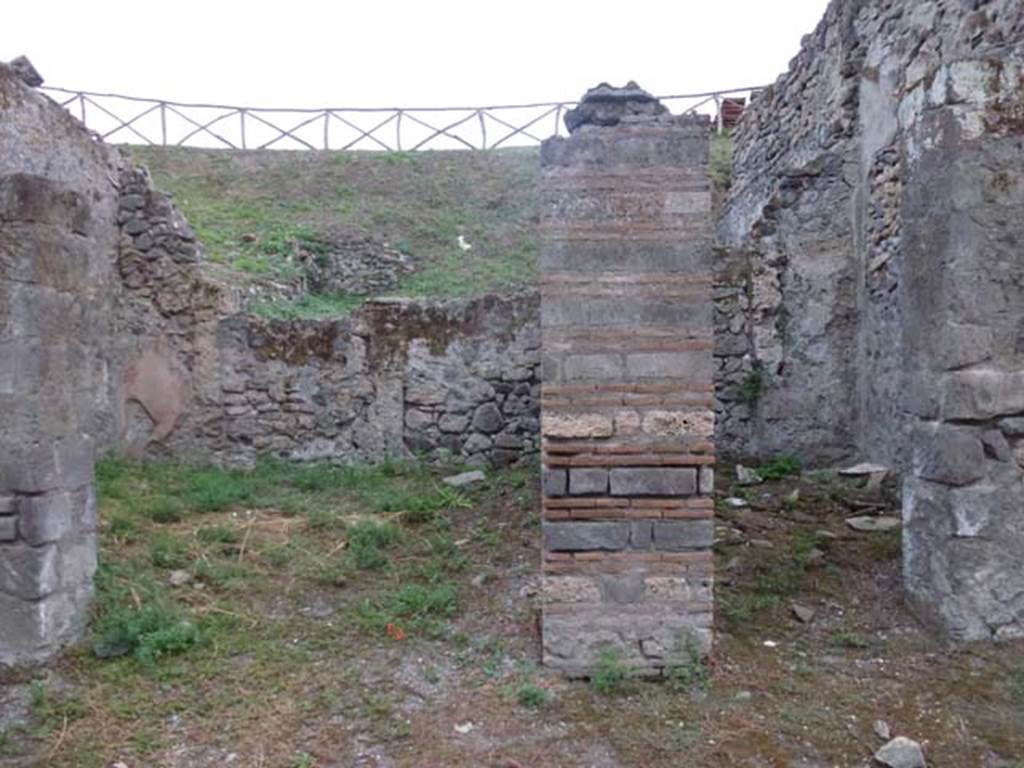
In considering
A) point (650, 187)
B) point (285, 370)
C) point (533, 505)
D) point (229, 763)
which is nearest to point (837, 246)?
point (533, 505)

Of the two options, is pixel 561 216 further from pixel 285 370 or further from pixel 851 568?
pixel 285 370

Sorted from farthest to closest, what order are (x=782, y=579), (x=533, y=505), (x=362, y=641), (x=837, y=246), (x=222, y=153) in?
1. (x=222, y=153)
2. (x=837, y=246)
3. (x=533, y=505)
4. (x=782, y=579)
5. (x=362, y=641)

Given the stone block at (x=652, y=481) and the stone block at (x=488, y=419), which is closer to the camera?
the stone block at (x=652, y=481)

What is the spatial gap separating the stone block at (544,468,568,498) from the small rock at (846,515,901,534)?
2.94 m

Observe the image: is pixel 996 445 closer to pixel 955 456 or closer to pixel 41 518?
pixel 955 456

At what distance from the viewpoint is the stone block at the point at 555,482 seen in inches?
170

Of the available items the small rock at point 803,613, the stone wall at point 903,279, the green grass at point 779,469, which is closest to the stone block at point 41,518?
the small rock at point 803,613

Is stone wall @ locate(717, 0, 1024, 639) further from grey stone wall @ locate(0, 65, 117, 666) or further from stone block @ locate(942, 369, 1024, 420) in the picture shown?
grey stone wall @ locate(0, 65, 117, 666)

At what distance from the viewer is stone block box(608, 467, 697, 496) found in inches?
171

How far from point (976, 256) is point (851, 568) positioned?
211 centimetres

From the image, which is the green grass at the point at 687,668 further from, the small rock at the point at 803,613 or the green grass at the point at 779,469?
the green grass at the point at 779,469

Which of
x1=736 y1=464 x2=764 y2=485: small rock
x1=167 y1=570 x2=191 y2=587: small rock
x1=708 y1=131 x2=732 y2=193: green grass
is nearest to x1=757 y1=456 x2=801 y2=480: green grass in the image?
x1=736 y1=464 x2=764 y2=485: small rock

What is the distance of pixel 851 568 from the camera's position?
18.1ft

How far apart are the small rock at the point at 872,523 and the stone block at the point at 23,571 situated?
17.1 ft
